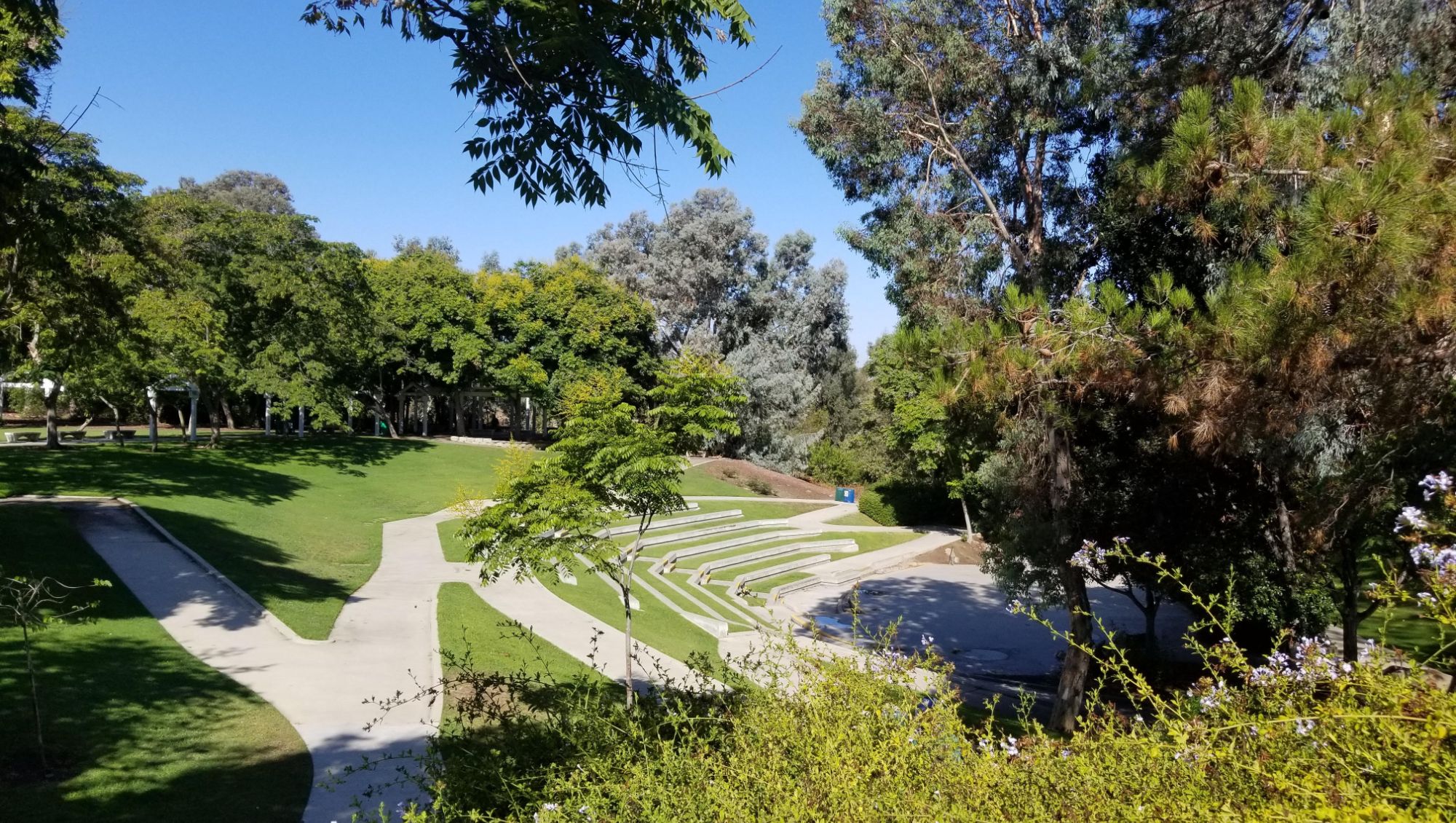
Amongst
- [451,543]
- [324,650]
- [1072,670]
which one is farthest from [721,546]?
[1072,670]

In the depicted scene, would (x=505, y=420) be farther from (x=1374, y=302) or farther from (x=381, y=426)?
(x=1374, y=302)

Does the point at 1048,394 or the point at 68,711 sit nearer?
the point at 68,711

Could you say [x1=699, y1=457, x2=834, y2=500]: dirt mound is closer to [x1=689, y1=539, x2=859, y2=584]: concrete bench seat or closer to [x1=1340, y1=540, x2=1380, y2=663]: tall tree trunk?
[x1=689, y1=539, x2=859, y2=584]: concrete bench seat

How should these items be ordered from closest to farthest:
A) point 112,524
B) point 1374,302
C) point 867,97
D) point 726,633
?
point 1374,302 < point 867,97 < point 112,524 < point 726,633

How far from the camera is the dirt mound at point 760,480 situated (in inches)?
1286

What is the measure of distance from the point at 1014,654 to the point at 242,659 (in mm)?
12716

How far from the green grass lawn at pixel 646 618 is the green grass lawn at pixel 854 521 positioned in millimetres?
13250

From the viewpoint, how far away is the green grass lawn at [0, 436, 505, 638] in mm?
12859

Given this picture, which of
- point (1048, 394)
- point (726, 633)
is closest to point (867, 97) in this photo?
point (1048, 394)

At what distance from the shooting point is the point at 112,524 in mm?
13469

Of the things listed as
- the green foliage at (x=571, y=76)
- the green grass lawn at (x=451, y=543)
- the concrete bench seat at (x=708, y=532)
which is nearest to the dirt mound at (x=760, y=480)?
the concrete bench seat at (x=708, y=532)

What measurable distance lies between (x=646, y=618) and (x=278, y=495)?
11.6 meters

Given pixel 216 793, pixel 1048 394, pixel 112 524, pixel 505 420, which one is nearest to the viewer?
pixel 216 793

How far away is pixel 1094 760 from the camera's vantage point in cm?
242
